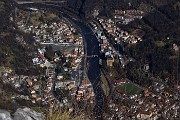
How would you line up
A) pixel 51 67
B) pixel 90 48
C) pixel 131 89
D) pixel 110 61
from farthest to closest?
pixel 90 48
pixel 51 67
pixel 110 61
pixel 131 89

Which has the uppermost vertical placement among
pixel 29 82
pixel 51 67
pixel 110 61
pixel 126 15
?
pixel 126 15

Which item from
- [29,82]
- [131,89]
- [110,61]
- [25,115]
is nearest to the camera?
[25,115]

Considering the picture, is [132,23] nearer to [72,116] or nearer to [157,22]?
[157,22]

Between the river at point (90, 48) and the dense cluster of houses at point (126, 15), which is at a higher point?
the dense cluster of houses at point (126, 15)

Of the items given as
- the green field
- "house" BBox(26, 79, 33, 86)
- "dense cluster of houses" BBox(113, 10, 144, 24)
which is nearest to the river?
the green field

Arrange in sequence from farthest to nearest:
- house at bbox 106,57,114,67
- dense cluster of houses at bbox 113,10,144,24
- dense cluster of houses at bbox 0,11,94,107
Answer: dense cluster of houses at bbox 113,10,144,24 < house at bbox 106,57,114,67 < dense cluster of houses at bbox 0,11,94,107

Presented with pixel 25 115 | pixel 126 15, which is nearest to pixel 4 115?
pixel 25 115

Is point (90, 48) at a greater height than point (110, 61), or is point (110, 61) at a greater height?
point (90, 48)

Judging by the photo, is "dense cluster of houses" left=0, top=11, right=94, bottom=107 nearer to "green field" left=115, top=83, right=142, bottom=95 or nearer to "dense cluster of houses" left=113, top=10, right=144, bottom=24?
"green field" left=115, top=83, right=142, bottom=95

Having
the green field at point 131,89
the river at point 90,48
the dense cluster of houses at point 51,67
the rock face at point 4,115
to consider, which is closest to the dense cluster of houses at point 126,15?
the river at point 90,48

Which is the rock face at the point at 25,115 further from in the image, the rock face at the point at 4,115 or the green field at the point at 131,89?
the green field at the point at 131,89

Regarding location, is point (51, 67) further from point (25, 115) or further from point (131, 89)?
point (25, 115)
